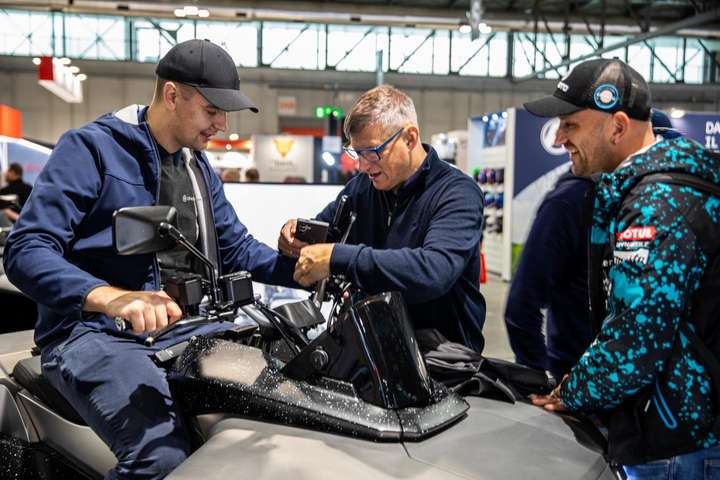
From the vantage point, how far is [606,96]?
5.82 feet

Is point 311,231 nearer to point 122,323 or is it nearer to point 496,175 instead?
point 122,323

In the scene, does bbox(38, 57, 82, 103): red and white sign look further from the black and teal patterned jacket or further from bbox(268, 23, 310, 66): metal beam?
the black and teal patterned jacket

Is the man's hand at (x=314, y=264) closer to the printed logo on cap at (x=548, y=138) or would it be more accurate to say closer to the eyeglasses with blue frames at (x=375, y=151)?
the eyeglasses with blue frames at (x=375, y=151)

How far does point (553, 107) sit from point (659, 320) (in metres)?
0.70

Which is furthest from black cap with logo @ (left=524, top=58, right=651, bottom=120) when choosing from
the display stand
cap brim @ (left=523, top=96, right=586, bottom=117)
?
the display stand

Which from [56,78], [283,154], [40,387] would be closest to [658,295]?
[40,387]

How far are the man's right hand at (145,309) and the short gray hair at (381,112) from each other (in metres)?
1.00

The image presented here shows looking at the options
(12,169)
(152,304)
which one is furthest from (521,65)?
(152,304)

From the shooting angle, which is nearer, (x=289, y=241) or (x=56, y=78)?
(x=289, y=241)

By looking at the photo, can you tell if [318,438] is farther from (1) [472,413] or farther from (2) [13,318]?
(2) [13,318]

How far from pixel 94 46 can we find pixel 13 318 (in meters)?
21.1

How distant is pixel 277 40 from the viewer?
915 inches

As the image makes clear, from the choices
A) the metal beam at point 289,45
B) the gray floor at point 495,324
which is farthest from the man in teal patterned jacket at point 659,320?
the metal beam at point 289,45

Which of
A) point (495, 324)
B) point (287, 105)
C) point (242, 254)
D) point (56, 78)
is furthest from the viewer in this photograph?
point (287, 105)
